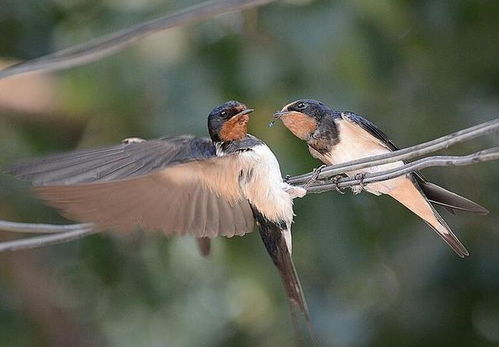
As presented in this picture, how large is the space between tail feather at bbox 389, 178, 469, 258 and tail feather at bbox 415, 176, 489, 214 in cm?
2

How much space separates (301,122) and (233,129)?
0.52 ft

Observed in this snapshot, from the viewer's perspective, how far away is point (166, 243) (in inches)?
177

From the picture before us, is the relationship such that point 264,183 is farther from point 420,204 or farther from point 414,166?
point 414,166

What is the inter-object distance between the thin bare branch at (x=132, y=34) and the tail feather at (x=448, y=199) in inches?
19.9

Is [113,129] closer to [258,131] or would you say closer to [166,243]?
[166,243]

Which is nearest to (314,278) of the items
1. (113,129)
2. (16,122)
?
(113,129)

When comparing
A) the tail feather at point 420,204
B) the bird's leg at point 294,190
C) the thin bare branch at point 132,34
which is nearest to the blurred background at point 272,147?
the tail feather at point 420,204

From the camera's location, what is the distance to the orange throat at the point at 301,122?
90.7 inches

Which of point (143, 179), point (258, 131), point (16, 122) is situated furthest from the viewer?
point (16, 122)

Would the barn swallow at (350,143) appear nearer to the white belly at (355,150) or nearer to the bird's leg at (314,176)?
the white belly at (355,150)

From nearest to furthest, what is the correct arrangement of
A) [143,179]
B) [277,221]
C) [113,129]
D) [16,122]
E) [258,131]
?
[143,179] → [277,221] → [258,131] → [113,129] → [16,122]

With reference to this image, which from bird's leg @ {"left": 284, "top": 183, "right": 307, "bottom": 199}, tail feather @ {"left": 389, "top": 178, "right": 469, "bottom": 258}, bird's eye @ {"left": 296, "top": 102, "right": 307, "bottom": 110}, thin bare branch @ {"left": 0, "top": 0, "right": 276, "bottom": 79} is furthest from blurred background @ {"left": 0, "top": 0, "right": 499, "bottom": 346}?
thin bare branch @ {"left": 0, "top": 0, "right": 276, "bottom": 79}

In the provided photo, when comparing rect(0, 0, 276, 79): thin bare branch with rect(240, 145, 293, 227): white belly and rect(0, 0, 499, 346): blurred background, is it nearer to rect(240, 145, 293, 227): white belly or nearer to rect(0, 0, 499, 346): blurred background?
rect(240, 145, 293, 227): white belly

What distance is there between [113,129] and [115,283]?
77 centimetres
